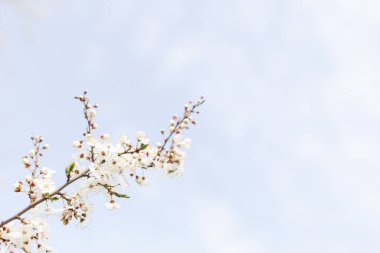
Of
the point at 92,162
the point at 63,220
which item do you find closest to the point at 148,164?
the point at 92,162

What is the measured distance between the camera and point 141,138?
777 centimetres

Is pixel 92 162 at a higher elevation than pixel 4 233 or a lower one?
higher

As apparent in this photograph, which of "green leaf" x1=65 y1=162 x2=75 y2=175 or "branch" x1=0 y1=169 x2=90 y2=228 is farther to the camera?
"green leaf" x1=65 y1=162 x2=75 y2=175

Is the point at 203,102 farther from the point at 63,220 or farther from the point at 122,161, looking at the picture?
the point at 63,220

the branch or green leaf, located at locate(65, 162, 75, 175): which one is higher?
green leaf, located at locate(65, 162, 75, 175)

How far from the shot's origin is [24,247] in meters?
6.96

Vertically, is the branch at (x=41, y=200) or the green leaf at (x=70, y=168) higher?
the green leaf at (x=70, y=168)

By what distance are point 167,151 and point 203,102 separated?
926 mm

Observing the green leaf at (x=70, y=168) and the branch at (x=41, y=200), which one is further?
the green leaf at (x=70, y=168)

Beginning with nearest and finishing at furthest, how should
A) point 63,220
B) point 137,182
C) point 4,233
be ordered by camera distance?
point 4,233 → point 63,220 → point 137,182

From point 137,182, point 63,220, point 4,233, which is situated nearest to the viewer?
point 4,233

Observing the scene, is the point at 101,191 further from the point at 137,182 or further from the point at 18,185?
the point at 18,185

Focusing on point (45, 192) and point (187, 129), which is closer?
point (45, 192)

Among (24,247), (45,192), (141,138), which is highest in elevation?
(141,138)
